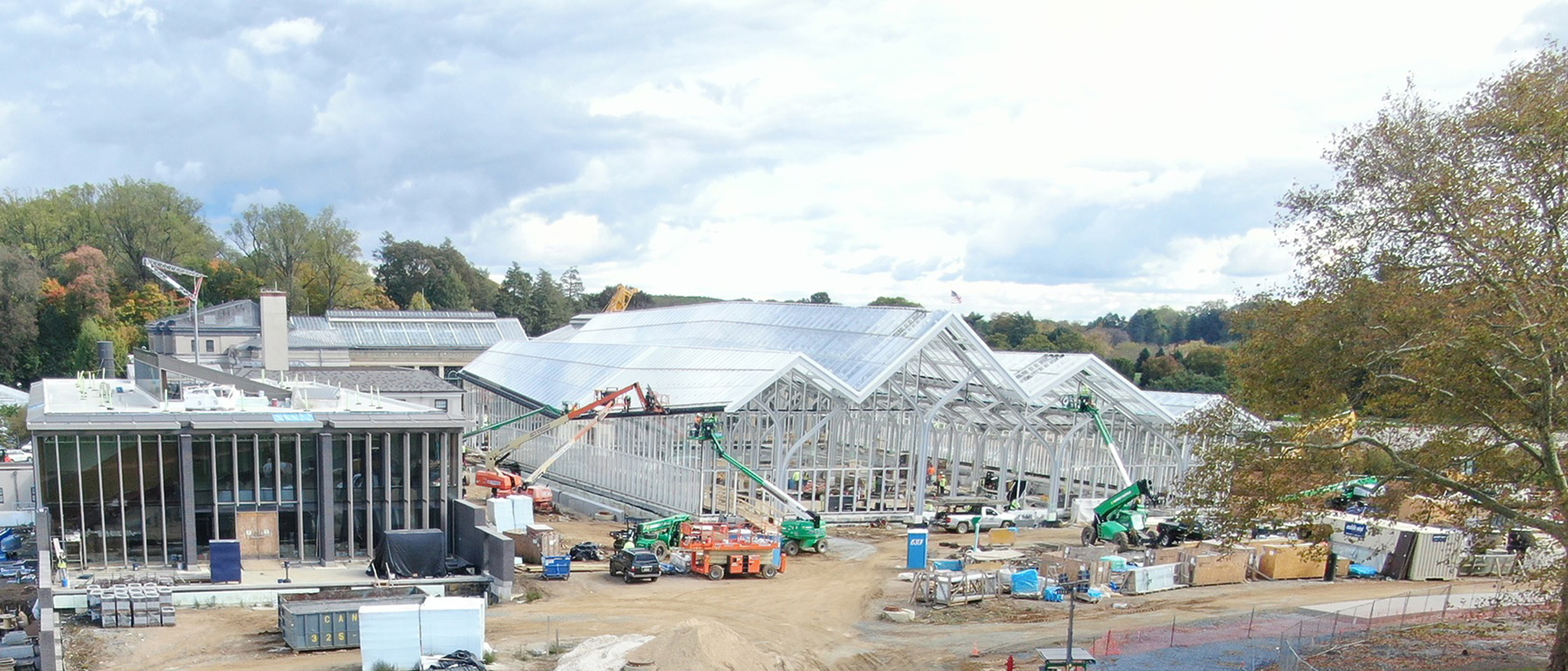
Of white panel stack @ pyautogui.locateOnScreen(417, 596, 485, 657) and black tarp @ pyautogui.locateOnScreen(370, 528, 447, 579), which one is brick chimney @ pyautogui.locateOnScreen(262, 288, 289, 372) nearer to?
black tarp @ pyautogui.locateOnScreen(370, 528, 447, 579)

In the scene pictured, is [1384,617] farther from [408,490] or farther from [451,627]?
[408,490]

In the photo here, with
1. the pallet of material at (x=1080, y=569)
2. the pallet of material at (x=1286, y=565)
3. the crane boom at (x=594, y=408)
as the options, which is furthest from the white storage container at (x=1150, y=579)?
the crane boom at (x=594, y=408)

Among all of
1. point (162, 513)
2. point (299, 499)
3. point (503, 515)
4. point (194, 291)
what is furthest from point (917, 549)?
point (194, 291)

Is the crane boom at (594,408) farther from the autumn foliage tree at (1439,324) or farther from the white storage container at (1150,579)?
the autumn foliage tree at (1439,324)

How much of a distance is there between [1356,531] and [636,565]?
83.7ft

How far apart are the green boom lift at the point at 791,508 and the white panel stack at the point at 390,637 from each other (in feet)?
54.4

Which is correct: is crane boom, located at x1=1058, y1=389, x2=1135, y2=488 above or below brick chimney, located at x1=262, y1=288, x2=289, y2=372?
below

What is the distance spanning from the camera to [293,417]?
34.5 meters

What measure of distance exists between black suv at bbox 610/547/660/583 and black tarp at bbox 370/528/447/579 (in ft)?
17.1

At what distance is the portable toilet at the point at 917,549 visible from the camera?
36.2m

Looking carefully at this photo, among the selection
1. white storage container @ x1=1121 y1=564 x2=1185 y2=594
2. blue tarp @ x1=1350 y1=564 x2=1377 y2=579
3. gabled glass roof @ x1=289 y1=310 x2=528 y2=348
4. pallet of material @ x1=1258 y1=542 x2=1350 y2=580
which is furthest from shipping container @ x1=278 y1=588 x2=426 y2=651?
gabled glass roof @ x1=289 y1=310 x2=528 y2=348

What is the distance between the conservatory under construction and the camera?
43.9 meters

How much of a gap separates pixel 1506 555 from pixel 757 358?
93.9 ft

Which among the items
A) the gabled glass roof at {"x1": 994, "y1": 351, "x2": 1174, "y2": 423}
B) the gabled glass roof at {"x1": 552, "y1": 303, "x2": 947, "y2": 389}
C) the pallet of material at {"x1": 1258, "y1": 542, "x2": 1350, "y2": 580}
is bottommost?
the pallet of material at {"x1": 1258, "y1": 542, "x2": 1350, "y2": 580}
